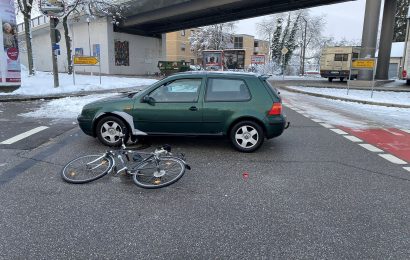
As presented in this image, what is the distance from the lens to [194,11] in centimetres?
3025

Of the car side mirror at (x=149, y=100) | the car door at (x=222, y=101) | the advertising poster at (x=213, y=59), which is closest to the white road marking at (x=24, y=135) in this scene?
the car side mirror at (x=149, y=100)

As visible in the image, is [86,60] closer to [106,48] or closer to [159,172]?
[106,48]

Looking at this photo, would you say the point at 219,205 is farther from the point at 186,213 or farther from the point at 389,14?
the point at 389,14

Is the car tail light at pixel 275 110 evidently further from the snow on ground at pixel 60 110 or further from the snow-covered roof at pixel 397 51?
the snow-covered roof at pixel 397 51

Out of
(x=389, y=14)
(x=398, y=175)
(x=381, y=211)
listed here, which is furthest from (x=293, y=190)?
(x=389, y=14)

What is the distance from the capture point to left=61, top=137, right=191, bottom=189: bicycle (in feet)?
15.8

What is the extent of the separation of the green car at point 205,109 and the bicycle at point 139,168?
150 cm

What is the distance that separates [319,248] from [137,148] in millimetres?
4281

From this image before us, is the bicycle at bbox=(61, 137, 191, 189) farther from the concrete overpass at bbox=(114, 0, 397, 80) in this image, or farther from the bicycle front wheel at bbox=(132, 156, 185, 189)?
the concrete overpass at bbox=(114, 0, 397, 80)

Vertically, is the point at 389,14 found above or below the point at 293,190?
above

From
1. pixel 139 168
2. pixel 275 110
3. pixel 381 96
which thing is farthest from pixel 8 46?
pixel 381 96

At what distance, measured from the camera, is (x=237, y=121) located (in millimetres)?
6605

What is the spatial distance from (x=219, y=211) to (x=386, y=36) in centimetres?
2886

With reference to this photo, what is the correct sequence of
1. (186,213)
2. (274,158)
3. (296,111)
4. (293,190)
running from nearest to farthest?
(186,213) < (293,190) < (274,158) < (296,111)
